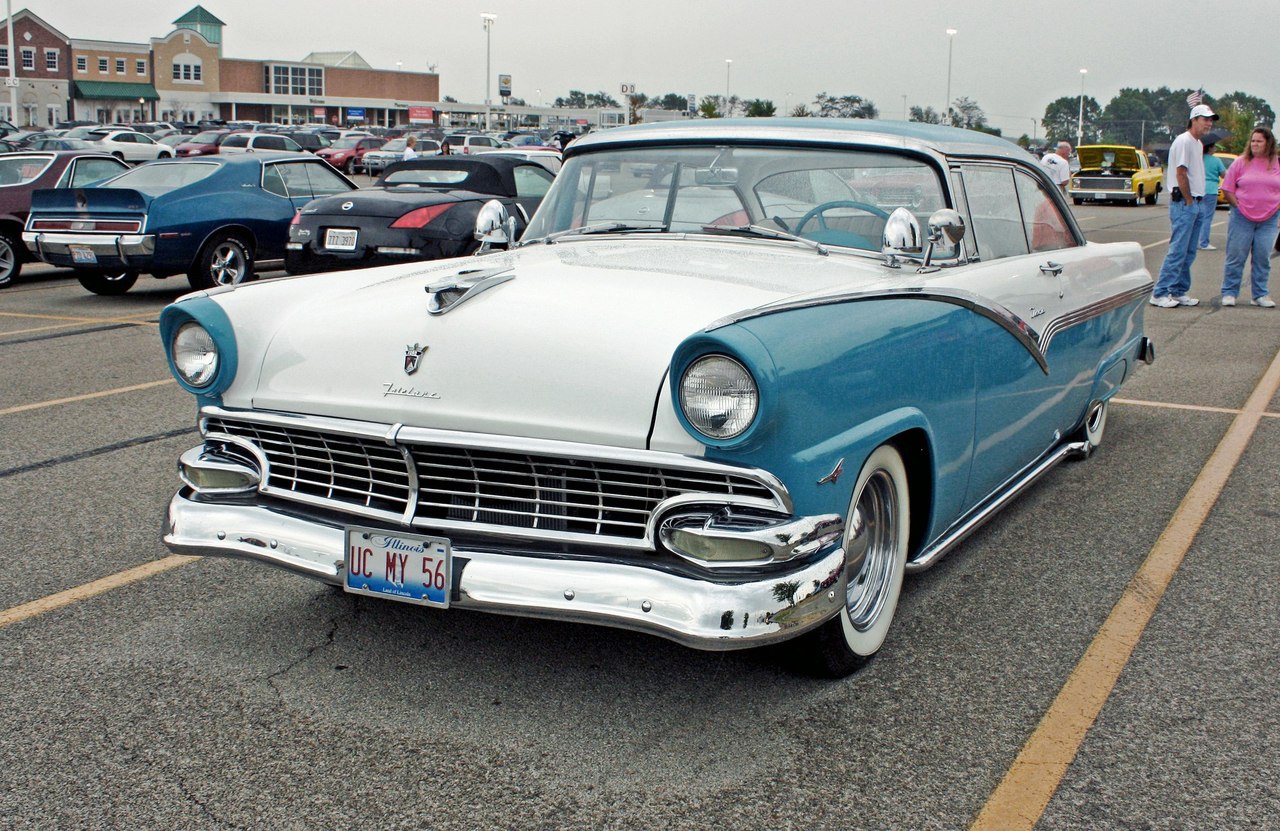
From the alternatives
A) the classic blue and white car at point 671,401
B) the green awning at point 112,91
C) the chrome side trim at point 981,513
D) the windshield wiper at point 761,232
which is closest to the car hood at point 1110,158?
the chrome side trim at point 981,513

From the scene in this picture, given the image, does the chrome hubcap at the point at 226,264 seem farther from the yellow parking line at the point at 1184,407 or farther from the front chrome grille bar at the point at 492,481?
the front chrome grille bar at the point at 492,481

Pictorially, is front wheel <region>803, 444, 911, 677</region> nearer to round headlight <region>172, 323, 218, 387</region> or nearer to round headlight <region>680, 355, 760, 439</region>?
round headlight <region>680, 355, 760, 439</region>

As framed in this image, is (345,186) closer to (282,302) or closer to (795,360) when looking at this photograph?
(282,302)

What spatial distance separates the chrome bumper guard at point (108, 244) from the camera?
11.2 m

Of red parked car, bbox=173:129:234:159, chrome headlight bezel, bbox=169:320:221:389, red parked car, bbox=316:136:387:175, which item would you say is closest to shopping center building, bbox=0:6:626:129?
red parked car, bbox=173:129:234:159

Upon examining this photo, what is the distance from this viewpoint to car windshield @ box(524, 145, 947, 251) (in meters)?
4.13

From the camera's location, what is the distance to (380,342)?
3281mm

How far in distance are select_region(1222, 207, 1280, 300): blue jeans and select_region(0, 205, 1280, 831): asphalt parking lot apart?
24.9 feet

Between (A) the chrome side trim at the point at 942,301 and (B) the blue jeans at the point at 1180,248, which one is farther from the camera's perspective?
(B) the blue jeans at the point at 1180,248

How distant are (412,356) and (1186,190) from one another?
10.1m

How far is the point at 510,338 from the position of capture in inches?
124

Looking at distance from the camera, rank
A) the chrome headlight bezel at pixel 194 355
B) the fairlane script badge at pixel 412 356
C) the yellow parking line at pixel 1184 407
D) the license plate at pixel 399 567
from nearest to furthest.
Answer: the license plate at pixel 399 567
the fairlane script badge at pixel 412 356
the chrome headlight bezel at pixel 194 355
the yellow parking line at pixel 1184 407

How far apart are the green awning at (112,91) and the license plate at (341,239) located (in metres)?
93.3

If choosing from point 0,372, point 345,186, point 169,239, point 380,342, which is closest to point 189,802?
point 380,342
